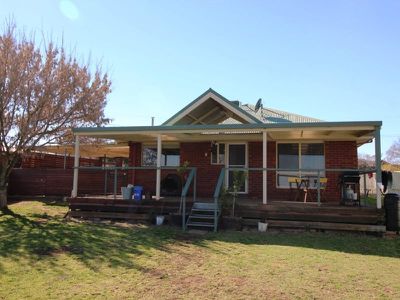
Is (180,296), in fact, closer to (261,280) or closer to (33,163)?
(261,280)

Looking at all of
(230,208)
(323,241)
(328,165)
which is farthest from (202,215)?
(328,165)

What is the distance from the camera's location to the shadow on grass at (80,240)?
24.9ft

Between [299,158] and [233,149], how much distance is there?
2.56 meters

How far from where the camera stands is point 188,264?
7180 mm

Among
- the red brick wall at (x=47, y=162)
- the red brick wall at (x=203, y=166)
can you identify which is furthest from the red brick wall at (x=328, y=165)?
the red brick wall at (x=47, y=162)

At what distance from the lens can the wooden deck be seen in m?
10.5

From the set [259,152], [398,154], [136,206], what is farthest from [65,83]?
[398,154]

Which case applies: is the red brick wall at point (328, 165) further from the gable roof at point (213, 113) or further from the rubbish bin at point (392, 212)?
the rubbish bin at point (392, 212)

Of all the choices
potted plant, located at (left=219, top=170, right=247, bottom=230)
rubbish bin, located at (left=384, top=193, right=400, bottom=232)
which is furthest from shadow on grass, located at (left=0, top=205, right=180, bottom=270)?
rubbish bin, located at (left=384, top=193, right=400, bottom=232)

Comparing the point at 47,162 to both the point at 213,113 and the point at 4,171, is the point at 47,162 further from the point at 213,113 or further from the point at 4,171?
the point at 213,113

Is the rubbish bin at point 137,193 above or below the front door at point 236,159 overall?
below

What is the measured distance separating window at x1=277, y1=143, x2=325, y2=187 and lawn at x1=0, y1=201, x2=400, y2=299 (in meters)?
4.37

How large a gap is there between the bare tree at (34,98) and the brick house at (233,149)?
2.35m

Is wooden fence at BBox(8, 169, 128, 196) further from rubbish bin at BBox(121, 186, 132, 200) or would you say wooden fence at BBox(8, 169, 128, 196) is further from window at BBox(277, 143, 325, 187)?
window at BBox(277, 143, 325, 187)
